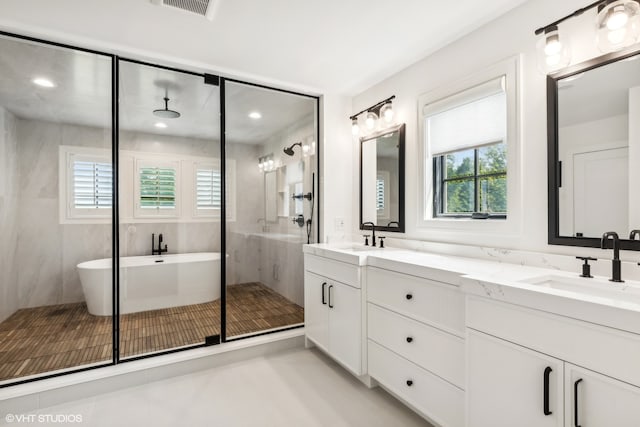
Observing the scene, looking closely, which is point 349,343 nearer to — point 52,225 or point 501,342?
point 501,342

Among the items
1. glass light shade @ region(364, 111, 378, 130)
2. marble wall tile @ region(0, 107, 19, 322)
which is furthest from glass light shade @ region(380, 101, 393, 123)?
marble wall tile @ region(0, 107, 19, 322)

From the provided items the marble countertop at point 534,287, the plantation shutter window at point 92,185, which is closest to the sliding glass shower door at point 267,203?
the plantation shutter window at point 92,185

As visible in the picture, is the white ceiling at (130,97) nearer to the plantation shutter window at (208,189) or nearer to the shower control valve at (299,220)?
the plantation shutter window at (208,189)

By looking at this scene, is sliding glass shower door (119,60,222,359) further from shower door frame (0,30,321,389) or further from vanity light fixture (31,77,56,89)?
vanity light fixture (31,77,56,89)

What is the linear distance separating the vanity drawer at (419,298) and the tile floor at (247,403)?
0.66 metres

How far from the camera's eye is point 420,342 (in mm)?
1814

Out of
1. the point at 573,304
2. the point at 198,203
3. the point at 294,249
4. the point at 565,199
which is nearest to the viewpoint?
the point at 573,304

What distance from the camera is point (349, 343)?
7.63 feet

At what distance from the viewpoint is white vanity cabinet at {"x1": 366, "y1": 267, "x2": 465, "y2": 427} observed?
1.62 metres

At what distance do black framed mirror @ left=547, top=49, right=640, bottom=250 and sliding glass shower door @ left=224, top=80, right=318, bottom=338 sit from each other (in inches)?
81.4

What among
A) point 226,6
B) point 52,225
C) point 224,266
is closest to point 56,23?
point 226,6

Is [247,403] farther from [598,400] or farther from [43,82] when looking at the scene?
[43,82]

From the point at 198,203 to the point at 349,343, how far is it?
5.54ft

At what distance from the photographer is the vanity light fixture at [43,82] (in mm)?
2201
